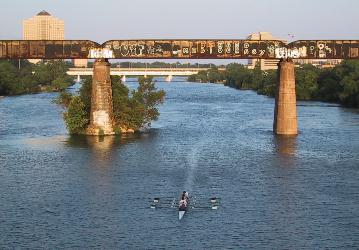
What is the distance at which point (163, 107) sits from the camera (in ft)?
490

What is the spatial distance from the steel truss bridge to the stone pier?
2.14m

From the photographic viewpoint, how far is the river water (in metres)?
47.0

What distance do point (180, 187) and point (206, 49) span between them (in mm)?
33808

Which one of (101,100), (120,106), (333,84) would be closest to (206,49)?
(120,106)

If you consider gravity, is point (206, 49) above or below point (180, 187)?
above

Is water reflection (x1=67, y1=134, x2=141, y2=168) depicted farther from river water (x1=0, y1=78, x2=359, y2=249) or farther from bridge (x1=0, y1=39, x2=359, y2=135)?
bridge (x1=0, y1=39, x2=359, y2=135)

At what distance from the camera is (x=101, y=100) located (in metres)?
89.6

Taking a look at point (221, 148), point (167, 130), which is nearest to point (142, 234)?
point (221, 148)

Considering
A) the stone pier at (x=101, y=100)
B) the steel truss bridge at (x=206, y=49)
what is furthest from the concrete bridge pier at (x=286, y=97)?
the stone pier at (x=101, y=100)

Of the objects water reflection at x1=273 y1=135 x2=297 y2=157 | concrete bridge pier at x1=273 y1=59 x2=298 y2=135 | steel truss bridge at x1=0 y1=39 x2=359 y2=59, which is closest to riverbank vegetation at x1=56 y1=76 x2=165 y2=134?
steel truss bridge at x1=0 y1=39 x2=359 y2=59

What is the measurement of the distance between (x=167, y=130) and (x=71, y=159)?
2833 cm

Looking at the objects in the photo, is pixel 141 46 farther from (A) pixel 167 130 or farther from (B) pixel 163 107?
(B) pixel 163 107

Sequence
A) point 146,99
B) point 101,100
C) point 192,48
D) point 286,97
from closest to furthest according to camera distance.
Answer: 1. point 101,100
2. point 286,97
3. point 192,48
4. point 146,99

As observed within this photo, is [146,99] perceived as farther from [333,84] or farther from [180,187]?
[333,84]
